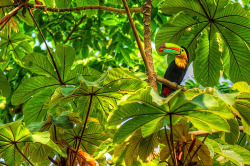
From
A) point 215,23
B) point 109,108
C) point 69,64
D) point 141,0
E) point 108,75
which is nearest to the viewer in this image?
point 108,75

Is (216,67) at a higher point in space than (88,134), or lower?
higher

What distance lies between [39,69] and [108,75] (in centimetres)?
54

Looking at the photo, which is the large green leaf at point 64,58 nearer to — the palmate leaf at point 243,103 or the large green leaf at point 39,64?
the large green leaf at point 39,64

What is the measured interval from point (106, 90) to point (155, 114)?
0.23 meters

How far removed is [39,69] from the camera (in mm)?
1521

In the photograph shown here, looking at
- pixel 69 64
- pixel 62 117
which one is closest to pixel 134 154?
pixel 62 117

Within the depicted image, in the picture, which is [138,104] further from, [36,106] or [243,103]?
[36,106]

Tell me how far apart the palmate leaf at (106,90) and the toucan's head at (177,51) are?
0.62 meters

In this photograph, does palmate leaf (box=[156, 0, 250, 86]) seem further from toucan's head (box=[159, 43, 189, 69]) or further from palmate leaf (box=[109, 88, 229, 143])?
palmate leaf (box=[109, 88, 229, 143])

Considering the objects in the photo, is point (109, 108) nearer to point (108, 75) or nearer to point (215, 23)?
point (108, 75)

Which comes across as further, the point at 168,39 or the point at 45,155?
the point at 168,39

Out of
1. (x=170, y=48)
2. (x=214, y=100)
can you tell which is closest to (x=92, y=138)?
(x=214, y=100)

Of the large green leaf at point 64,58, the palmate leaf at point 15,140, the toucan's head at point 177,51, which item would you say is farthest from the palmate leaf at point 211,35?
the palmate leaf at point 15,140

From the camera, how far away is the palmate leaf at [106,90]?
1.09 metres
